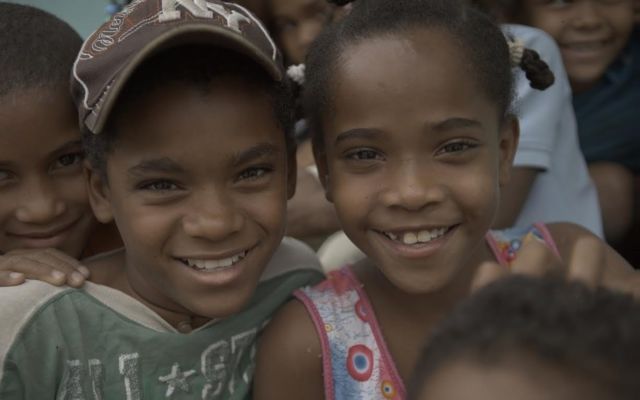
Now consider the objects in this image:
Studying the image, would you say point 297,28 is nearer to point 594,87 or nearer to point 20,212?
point 594,87

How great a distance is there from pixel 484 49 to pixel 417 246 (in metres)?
0.45

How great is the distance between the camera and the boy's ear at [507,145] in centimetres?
200

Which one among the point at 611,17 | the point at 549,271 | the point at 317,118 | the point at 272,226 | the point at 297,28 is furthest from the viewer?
the point at 297,28

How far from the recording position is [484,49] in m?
1.91

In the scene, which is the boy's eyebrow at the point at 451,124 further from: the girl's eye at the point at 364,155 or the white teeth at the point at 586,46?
the white teeth at the point at 586,46

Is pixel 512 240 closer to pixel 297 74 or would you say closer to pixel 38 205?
pixel 297 74

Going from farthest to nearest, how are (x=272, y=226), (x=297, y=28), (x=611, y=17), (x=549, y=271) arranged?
(x=297, y=28) < (x=611, y=17) < (x=272, y=226) < (x=549, y=271)

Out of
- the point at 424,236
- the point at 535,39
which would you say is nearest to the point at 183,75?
the point at 424,236

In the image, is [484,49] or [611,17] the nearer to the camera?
[484,49]

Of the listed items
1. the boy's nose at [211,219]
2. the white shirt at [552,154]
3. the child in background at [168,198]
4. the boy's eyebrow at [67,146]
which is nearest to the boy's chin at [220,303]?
the child in background at [168,198]

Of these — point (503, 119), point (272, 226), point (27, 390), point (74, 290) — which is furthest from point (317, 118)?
point (27, 390)

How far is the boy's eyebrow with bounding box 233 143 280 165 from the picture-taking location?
5.80 feet

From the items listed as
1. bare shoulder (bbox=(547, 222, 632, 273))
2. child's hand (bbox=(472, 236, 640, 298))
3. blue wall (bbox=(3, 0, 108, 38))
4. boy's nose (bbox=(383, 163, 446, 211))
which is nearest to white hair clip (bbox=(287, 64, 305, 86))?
boy's nose (bbox=(383, 163, 446, 211))

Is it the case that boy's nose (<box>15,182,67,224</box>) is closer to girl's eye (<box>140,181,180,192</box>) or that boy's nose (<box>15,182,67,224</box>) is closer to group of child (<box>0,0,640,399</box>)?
group of child (<box>0,0,640,399</box>)
